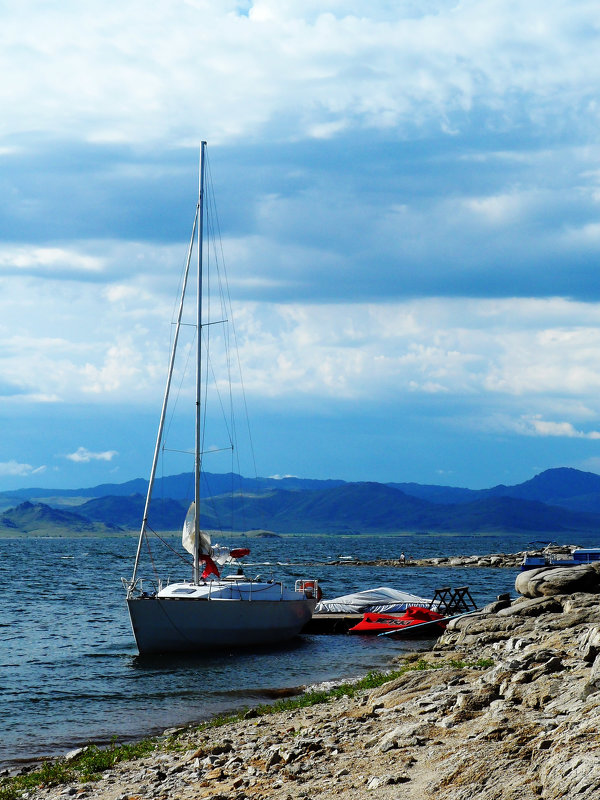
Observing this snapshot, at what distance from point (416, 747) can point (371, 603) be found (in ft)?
122

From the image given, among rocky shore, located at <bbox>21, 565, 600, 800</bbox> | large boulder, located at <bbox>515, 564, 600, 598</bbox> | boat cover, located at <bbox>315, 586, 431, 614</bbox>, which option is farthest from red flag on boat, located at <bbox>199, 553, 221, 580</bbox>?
rocky shore, located at <bbox>21, 565, 600, 800</bbox>

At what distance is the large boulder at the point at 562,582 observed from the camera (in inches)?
1606

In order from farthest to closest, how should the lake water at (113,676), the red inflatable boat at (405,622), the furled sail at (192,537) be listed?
the red inflatable boat at (405,622), the furled sail at (192,537), the lake water at (113,676)

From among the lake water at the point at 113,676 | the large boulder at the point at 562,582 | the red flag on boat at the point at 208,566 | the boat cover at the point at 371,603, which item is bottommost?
the lake water at the point at 113,676

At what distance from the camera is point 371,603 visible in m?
49.4

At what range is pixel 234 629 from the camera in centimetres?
3747

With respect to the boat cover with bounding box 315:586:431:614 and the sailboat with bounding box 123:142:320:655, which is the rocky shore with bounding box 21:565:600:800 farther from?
the boat cover with bounding box 315:586:431:614

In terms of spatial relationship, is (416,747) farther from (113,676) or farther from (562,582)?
(562,582)

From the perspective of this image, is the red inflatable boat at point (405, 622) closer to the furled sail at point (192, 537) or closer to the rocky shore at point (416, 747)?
the furled sail at point (192, 537)

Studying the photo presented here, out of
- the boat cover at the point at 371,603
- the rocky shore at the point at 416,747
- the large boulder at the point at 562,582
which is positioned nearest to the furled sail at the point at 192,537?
the boat cover at the point at 371,603

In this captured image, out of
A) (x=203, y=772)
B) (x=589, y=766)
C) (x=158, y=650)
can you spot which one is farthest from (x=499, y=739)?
(x=158, y=650)

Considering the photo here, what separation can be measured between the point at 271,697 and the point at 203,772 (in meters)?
12.6

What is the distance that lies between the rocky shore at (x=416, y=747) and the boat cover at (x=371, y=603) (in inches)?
1027

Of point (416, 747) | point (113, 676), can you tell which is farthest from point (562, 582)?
point (416, 747)
